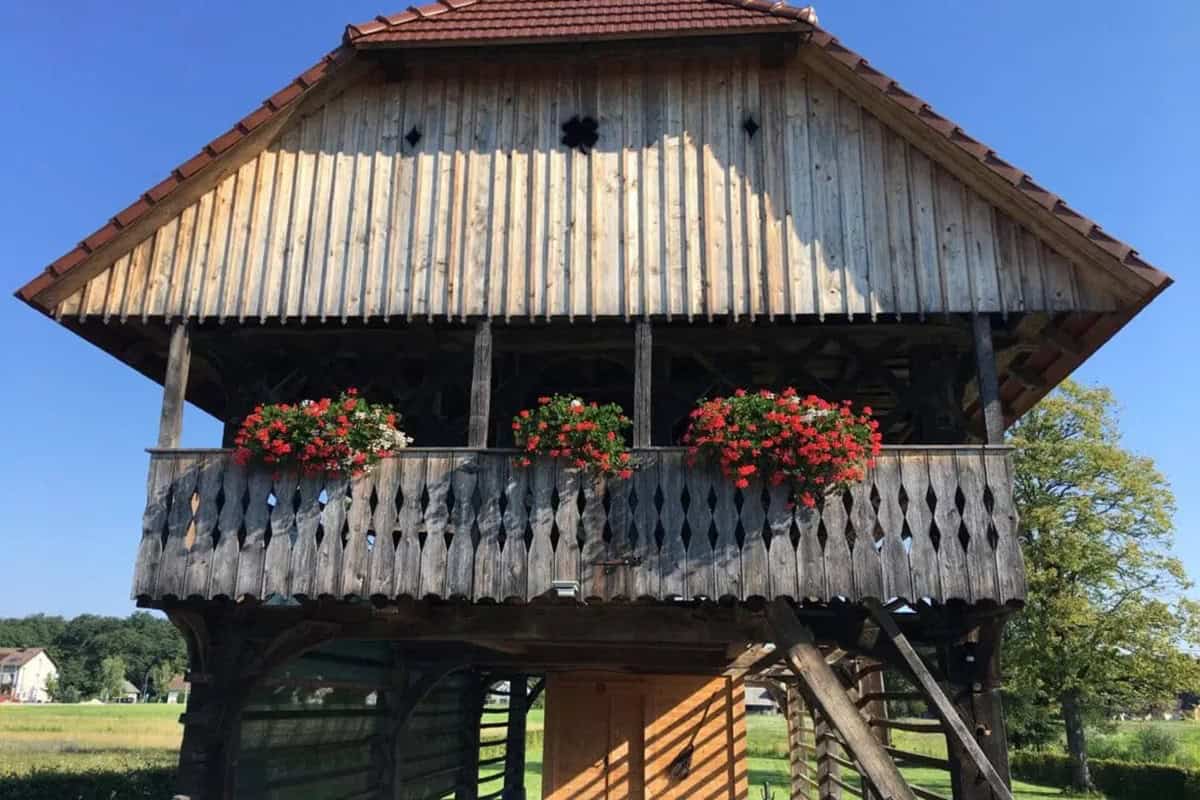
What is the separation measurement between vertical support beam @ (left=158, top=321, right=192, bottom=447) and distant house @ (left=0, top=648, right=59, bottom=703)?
11690 centimetres

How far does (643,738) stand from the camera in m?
13.2

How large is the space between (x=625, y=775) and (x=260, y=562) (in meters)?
7.35

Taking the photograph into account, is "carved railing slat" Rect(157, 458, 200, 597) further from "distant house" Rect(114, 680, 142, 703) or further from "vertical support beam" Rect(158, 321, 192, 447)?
"distant house" Rect(114, 680, 142, 703)

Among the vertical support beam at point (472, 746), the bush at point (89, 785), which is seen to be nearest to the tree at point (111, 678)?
the bush at point (89, 785)

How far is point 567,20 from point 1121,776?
86.5ft

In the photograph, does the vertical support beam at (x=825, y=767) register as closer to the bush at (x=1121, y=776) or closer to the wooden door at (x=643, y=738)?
the wooden door at (x=643, y=738)

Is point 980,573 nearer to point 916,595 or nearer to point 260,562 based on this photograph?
point 916,595

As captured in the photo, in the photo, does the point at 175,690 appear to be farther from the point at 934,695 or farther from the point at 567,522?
the point at 934,695

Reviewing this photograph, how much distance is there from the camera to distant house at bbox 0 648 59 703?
10800 centimetres

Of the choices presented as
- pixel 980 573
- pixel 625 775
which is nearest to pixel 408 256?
pixel 980 573

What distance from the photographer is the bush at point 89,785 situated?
1277cm

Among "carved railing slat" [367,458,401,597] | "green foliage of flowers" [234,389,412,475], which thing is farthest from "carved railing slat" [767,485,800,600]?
"green foliage of flowers" [234,389,412,475]

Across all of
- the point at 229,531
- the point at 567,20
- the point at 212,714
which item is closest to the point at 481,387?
the point at 229,531

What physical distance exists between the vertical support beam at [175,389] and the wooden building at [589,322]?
1.1 inches
